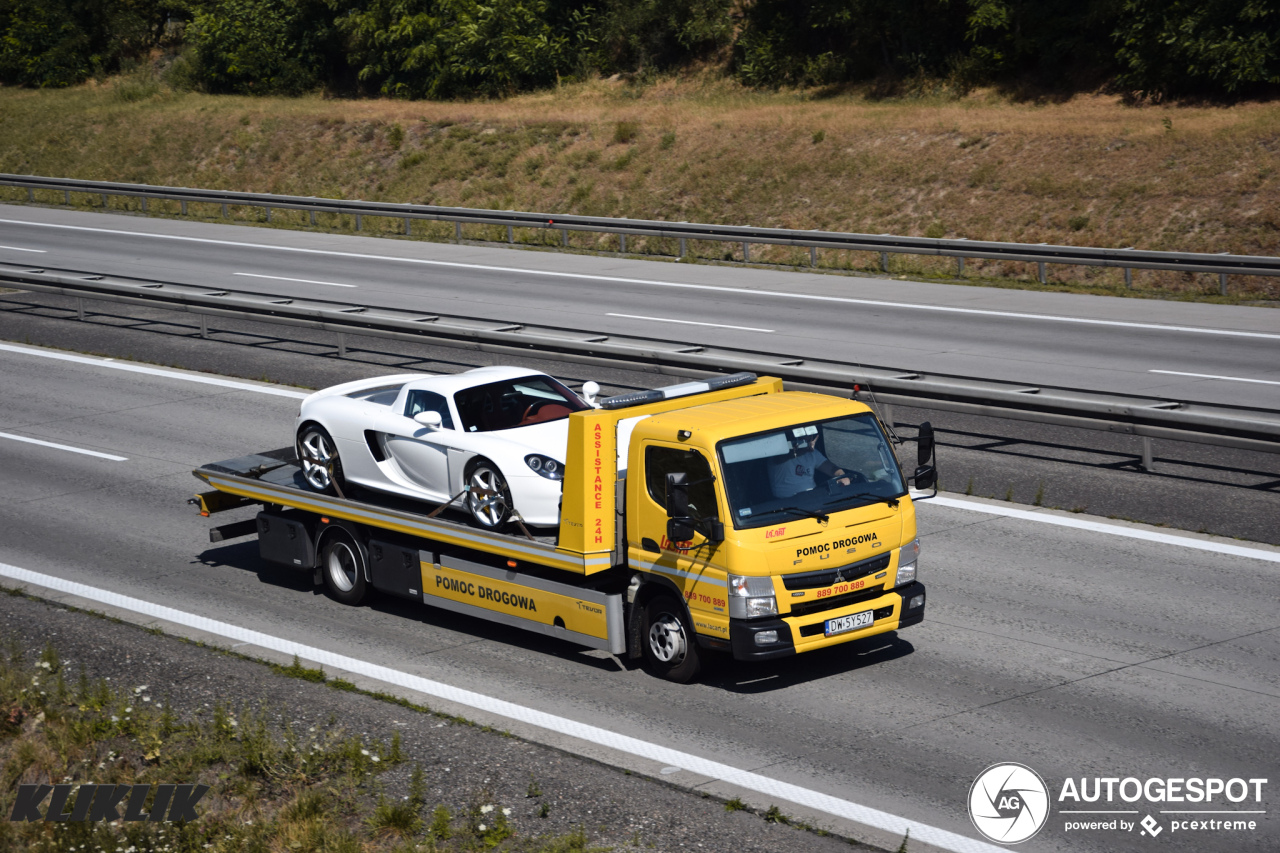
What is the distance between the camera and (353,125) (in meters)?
51.7

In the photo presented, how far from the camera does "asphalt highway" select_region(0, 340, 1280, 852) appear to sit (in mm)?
8031

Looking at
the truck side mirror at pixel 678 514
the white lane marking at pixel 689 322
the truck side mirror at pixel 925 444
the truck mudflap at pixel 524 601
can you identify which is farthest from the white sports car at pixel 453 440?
the white lane marking at pixel 689 322

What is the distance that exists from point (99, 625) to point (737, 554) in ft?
18.6

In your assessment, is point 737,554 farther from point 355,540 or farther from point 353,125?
point 353,125

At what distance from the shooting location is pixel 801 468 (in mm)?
9312

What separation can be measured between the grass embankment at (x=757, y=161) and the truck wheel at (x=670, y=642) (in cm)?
2084

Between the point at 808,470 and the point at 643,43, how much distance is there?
162ft

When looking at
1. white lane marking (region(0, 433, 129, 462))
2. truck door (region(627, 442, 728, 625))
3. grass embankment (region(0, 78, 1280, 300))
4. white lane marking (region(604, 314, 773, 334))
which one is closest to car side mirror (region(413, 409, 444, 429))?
truck door (region(627, 442, 728, 625))

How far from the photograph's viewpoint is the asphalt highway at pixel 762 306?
20328 millimetres

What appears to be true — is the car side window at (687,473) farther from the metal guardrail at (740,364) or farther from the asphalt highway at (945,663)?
the metal guardrail at (740,364)

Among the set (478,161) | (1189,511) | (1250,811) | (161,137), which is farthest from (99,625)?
(161,137)

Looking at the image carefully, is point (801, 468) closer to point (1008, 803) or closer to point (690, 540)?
point (690, 540)

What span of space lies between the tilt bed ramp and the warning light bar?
2cm
